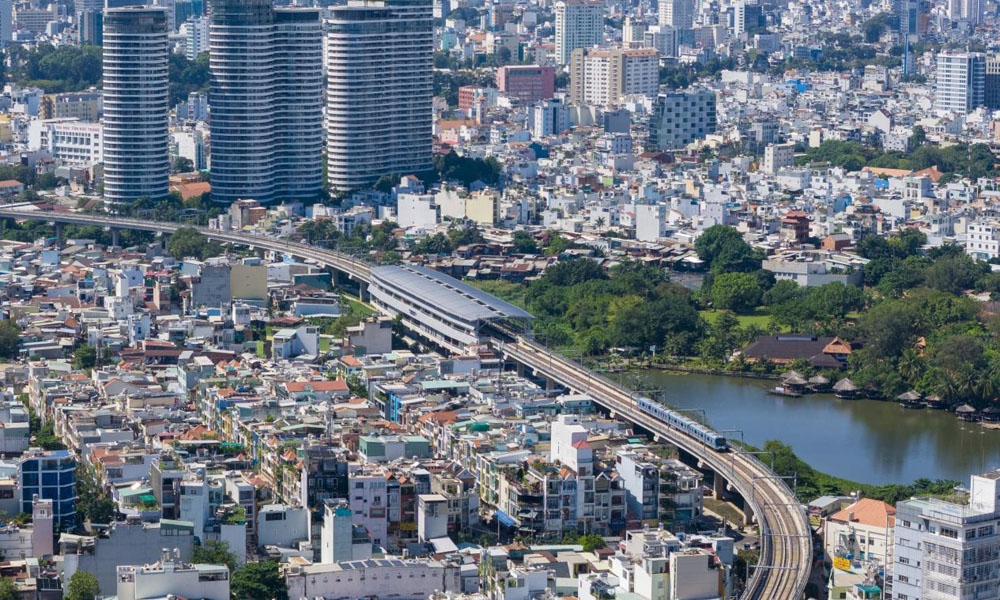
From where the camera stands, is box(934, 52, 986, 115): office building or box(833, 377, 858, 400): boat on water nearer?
box(833, 377, 858, 400): boat on water

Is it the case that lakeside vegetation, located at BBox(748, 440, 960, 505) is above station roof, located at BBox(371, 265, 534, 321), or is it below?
below

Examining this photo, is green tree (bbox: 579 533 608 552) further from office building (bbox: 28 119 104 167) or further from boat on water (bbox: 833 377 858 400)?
office building (bbox: 28 119 104 167)

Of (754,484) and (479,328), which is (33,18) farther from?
(754,484)

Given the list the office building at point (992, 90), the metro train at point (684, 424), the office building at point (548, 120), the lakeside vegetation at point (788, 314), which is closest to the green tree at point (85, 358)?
the lakeside vegetation at point (788, 314)

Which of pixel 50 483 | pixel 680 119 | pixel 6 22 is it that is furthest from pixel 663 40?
pixel 50 483

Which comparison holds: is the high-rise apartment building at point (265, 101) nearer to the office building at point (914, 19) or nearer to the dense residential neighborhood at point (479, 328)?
the dense residential neighborhood at point (479, 328)

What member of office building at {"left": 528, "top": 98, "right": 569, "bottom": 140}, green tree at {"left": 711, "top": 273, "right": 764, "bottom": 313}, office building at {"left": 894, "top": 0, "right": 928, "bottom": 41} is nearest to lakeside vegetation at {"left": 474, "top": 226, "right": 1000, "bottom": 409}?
green tree at {"left": 711, "top": 273, "right": 764, "bottom": 313}
